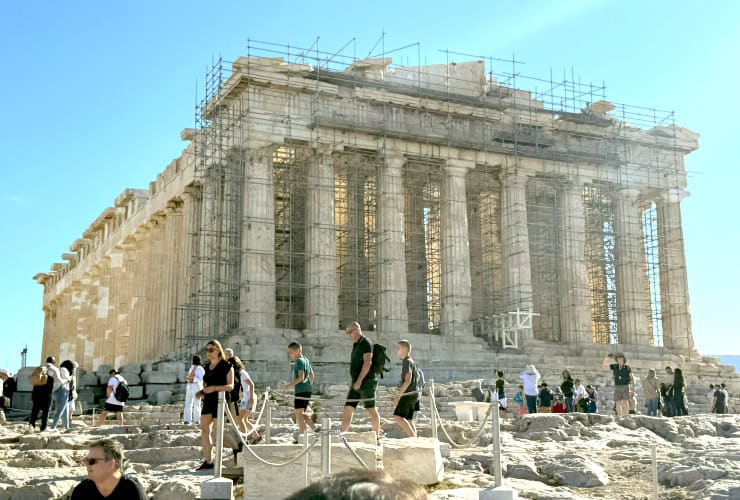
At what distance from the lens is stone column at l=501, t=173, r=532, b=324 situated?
37.0 m

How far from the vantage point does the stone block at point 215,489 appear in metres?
10.2

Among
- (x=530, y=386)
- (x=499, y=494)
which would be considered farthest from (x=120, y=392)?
(x=499, y=494)

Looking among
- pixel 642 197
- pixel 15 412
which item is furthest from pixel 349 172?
pixel 15 412

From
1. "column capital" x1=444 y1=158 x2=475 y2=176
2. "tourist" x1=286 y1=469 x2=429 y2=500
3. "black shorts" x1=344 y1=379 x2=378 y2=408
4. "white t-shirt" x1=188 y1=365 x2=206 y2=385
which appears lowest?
"tourist" x1=286 y1=469 x2=429 y2=500

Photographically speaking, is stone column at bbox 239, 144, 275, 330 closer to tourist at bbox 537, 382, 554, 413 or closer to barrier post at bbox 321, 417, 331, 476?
tourist at bbox 537, 382, 554, 413

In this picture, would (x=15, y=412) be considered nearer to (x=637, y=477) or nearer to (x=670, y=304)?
(x=637, y=477)

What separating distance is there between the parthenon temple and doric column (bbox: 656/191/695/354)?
0.07 meters

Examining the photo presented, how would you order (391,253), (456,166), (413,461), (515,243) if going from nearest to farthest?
(413,461)
(391,253)
(456,166)
(515,243)

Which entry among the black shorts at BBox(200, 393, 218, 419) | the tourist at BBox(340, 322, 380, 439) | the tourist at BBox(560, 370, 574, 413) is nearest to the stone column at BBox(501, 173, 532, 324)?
the tourist at BBox(560, 370, 574, 413)

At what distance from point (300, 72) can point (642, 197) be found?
16.0m

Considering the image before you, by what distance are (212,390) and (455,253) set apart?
2475cm

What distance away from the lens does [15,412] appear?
1047 inches

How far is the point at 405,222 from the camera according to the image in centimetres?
4078

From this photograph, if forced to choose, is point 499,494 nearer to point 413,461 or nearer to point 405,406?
point 413,461
